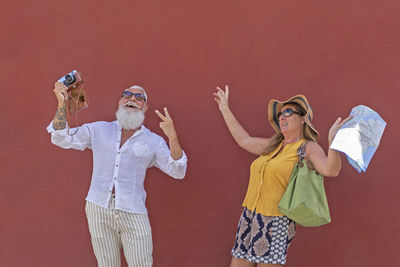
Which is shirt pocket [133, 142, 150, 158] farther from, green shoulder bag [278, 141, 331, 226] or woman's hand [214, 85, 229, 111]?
green shoulder bag [278, 141, 331, 226]

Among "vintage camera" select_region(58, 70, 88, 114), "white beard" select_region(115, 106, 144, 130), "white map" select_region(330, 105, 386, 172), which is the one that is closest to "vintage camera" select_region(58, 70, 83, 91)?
"vintage camera" select_region(58, 70, 88, 114)

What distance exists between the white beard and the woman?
36.1 inches

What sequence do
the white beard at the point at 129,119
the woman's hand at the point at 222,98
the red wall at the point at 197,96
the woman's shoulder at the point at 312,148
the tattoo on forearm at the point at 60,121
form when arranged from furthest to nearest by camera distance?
the red wall at the point at 197,96 → the woman's hand at the point at 222,98 → the white beard at the point at 129,119 → the tattoo on forearm at the point at 60,121 → the woman's shoulder at the point at 312,148

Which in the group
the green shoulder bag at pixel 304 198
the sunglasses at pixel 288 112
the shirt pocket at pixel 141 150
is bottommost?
the green shoulder bag at pixel 304 198

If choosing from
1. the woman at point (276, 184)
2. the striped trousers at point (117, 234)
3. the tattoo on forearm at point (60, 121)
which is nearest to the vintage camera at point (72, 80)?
the tattoo on forearm at point (60, 121)

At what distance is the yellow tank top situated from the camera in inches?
144

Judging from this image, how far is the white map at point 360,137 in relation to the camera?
3314 mm

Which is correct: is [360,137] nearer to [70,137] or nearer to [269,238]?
[269,238]

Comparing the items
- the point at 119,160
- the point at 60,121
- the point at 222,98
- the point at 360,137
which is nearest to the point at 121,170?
the point at 119,160

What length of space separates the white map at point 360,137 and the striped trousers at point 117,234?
58.9 inches

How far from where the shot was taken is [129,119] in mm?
3951

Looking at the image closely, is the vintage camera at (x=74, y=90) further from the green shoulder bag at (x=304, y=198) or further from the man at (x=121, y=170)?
the green shoulder bag at (x=304, y=198)

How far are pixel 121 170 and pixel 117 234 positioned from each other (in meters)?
0.47

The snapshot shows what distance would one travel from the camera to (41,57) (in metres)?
4.70
